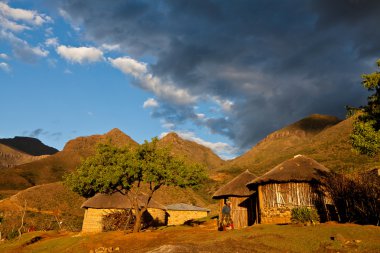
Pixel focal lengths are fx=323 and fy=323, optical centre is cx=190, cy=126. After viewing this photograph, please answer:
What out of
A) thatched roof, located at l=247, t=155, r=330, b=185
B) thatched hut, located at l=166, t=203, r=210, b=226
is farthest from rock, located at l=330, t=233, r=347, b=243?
thatched hut, located at l=166, t=203, r=210, b=226

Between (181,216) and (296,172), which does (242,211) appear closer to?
(296,172)

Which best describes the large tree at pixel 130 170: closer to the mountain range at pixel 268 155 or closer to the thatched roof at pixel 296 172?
the mountain range at pixel 268 155

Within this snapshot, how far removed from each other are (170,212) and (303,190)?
90.0ft

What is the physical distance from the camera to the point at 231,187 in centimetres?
3166

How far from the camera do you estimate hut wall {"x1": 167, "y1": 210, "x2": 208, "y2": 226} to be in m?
48.0

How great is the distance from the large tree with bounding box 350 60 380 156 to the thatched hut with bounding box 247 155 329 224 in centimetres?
352

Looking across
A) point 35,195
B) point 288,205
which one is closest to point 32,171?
point 35,195

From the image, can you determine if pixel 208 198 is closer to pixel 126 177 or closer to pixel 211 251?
pixel 126 177

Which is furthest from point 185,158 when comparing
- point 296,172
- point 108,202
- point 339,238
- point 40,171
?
point 40,171

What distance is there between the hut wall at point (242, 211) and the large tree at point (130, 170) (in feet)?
16.4

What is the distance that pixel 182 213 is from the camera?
4906cm

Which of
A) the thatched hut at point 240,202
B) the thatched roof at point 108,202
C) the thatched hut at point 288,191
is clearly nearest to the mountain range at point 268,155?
the thatched hut at point 240,202

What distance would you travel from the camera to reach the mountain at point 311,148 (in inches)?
2300

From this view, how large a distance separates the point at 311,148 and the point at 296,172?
64.3 metres
